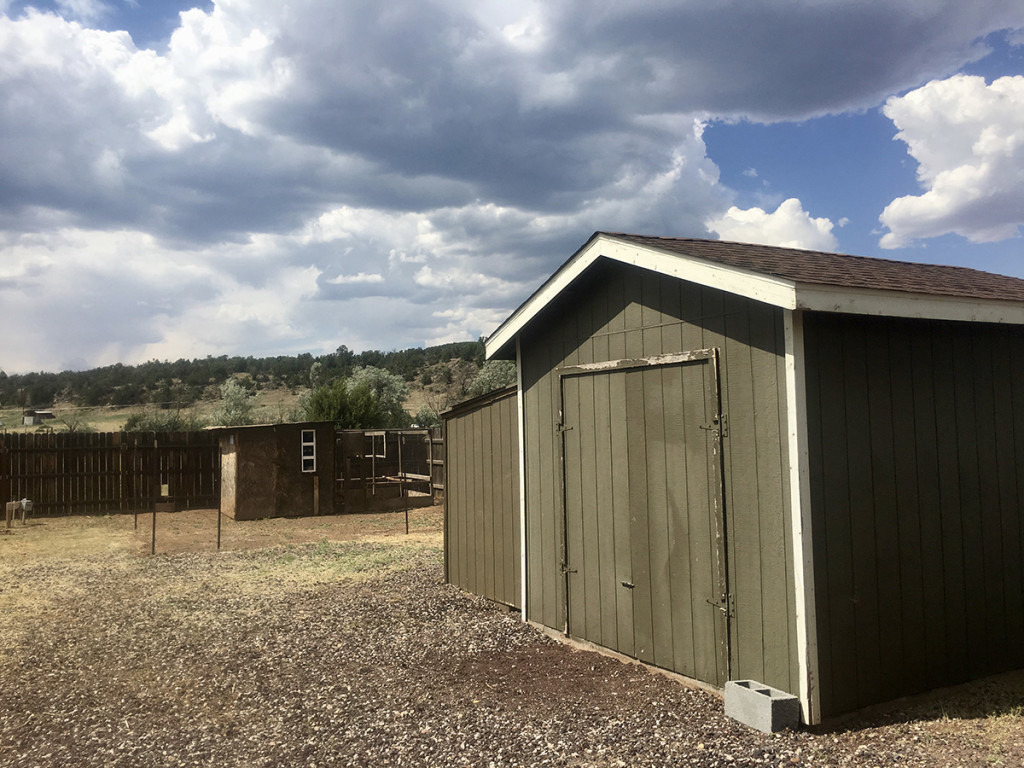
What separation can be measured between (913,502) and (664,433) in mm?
1645

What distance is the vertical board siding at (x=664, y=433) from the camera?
4508mm

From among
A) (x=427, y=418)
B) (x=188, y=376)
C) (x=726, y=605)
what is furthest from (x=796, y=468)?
(x=188, y=376)

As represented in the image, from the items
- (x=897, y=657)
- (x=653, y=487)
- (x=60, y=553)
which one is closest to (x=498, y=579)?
(x=653, y=487)

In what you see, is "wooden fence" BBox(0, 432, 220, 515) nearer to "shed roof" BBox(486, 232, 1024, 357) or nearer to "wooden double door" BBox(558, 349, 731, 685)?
"wooden double door" BBox(558, 349, 731, 685)

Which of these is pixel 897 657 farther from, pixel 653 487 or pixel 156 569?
pixel 156 569

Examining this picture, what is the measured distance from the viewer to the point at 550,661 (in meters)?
5.77

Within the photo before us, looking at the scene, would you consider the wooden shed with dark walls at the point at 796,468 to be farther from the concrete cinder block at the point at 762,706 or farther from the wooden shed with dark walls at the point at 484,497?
the wooden shed with dark walls at the point at 484,497

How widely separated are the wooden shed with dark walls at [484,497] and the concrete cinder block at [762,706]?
282cm

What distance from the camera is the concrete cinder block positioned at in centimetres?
419

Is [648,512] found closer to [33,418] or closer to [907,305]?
[907,305]

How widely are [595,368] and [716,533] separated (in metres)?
1.63

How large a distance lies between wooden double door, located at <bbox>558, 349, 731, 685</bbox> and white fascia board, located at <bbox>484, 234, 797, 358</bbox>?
0.53 m

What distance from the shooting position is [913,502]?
4828 mm

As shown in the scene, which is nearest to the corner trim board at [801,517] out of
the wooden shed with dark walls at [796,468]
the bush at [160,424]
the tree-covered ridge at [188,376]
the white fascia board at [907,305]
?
the wooden shed with dark walls at [796,468]
